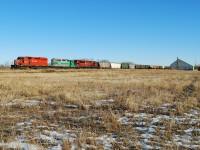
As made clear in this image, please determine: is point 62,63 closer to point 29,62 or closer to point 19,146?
point 29,62

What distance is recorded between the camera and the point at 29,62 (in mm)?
62281

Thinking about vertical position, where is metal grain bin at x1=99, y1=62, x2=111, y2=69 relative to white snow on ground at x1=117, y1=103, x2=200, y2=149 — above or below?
above

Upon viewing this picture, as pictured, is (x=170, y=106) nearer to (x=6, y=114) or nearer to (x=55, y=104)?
(x=55, y=104)

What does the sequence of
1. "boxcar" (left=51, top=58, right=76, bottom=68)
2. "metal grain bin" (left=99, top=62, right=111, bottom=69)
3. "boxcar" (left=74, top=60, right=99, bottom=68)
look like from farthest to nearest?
"metal grain bin" (left=99, top=62, right=111, bottom=69) < "boxcar" (left=74, top=60, right=99, bottom=68) < "boxcar" (left=51, top=58, right=76, bottom=68)

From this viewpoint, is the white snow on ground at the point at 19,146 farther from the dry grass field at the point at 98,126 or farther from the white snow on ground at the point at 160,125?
the white snow on ground at the point at 160,125

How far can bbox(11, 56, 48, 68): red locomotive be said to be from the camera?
59.9 meters

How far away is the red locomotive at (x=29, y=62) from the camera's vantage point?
197 ft

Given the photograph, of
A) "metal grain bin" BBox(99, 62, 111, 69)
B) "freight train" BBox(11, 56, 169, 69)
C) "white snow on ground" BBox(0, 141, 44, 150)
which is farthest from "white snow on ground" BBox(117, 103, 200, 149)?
"metal grain bin" BBox(99, 62, 111, 69)

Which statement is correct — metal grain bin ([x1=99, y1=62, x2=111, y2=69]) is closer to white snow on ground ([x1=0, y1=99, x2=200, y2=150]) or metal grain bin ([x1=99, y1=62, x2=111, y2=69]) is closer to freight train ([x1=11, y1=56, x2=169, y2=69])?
freight train ([x1=11, y1=56, x2=169, y2=69])

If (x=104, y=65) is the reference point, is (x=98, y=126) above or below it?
below

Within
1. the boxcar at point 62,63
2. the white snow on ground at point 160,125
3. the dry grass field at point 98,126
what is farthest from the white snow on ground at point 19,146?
the boxcar at point 62,63

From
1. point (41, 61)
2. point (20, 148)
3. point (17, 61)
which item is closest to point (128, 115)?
point (20, 148)

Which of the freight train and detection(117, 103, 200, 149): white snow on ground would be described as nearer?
detection(117, 103, 200, 149): white snow on ground

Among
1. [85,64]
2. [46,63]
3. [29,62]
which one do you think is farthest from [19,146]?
[85,64]
